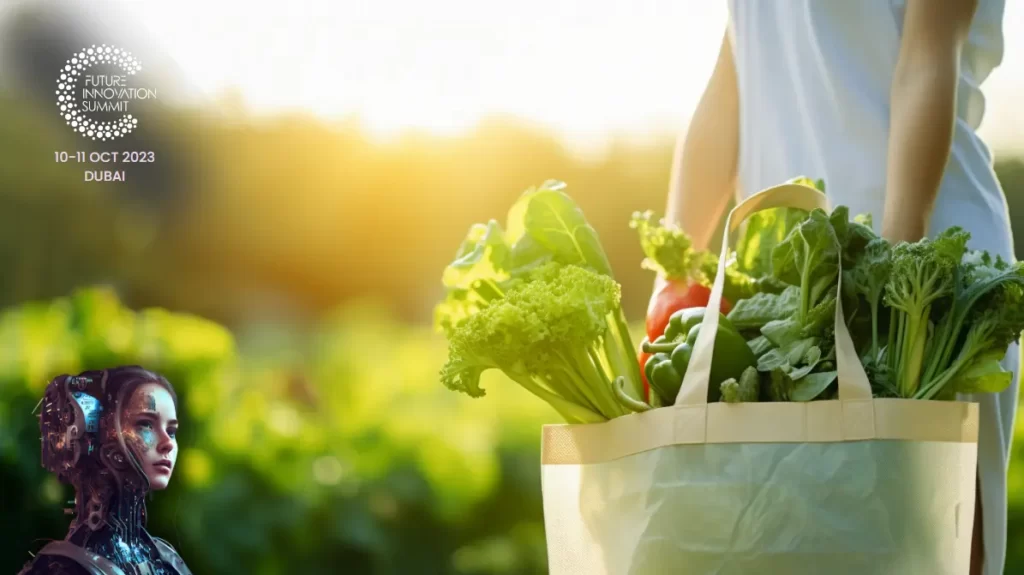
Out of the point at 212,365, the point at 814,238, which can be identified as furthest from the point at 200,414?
the point at 814,238

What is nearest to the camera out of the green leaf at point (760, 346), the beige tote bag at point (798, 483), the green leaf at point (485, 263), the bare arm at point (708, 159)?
the beige tote bag at point (798, 483)

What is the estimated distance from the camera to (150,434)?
184cm

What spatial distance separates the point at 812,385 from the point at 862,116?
1.39ft

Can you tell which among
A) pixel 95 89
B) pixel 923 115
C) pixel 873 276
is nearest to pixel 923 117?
pixel 923 115

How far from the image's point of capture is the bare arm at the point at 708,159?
119 cm

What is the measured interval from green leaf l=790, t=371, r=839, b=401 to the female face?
1348 mm

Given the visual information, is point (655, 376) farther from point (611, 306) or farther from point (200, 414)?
point (200, 414)

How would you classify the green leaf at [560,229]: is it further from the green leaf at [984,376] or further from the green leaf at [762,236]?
the green leaf at [984,376]

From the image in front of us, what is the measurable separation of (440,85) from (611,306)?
1.97m

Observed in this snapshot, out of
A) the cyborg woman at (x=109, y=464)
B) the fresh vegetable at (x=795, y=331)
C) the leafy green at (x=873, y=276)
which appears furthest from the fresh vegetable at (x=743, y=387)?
the cyborg woman at (x=109, y=464)

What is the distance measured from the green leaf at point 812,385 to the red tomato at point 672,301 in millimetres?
219

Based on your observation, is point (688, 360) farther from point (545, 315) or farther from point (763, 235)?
point (763, 235)

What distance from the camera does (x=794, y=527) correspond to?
2.59ft

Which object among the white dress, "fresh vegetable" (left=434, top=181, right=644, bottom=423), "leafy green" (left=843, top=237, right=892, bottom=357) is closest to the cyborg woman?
"fresh vegetable" (left=434, top=181, right=644, bottom=423)
